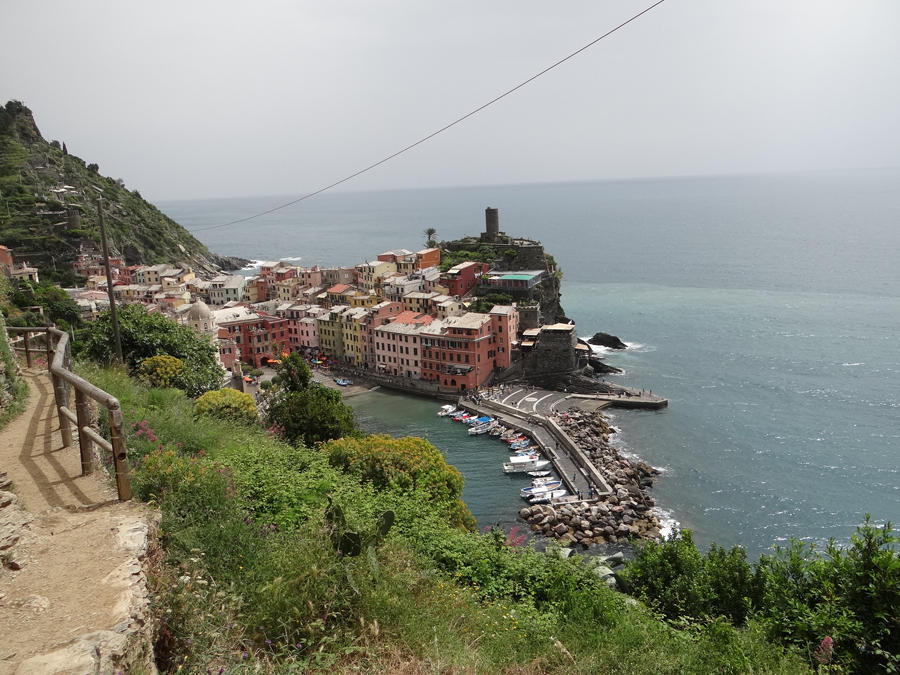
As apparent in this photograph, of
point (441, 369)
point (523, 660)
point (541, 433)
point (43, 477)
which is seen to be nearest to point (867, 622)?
point (523, 660)

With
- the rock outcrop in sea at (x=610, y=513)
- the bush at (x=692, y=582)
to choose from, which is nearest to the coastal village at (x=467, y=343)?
the rock outcrop in sea at (x=610, y=513)

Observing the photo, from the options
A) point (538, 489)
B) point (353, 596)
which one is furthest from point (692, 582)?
point (538, 489)

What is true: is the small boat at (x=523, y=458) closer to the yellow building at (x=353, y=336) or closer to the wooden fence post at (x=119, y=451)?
the yellow building at (x=353, y=336)

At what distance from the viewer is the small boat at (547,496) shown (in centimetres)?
2597

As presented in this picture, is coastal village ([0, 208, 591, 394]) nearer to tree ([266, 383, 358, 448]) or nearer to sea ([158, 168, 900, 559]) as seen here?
sea ([158, 168, 900, 559])

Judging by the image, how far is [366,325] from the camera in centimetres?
4647

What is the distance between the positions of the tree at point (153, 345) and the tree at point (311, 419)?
224 centimetres

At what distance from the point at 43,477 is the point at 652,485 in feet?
85.7

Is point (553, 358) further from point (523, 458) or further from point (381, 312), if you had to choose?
point (523, 458)

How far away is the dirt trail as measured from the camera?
10.3ft

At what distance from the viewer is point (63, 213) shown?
63.0 meters

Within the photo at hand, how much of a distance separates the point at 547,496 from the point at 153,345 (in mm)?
16399

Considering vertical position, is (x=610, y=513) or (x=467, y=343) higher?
(x=467, y=343)

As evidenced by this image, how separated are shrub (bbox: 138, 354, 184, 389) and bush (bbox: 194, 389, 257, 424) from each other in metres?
1.04
